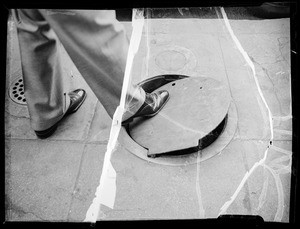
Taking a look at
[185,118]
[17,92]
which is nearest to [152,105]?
[185,118]

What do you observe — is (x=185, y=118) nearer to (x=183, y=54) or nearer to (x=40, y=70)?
(x=183, y=54)

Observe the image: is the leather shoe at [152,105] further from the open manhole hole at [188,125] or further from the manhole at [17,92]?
the manhole at [17,92]

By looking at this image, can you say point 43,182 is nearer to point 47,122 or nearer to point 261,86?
point 47,122

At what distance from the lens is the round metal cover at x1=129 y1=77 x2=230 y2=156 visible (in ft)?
6.70

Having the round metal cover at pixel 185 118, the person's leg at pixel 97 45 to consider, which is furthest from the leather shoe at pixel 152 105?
the person's leg at pixel 97 45

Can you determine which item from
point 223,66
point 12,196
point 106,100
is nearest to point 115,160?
point 106,100

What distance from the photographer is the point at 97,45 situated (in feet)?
5.24

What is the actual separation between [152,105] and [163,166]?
515mm

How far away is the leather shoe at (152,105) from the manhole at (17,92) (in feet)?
3.28

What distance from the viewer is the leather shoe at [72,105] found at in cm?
214

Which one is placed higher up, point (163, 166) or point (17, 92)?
point (17, 92)

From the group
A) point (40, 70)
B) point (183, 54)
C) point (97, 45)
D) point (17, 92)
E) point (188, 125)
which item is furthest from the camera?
point (183, 54)

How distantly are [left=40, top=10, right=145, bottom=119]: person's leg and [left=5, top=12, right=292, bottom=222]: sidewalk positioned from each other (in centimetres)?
32

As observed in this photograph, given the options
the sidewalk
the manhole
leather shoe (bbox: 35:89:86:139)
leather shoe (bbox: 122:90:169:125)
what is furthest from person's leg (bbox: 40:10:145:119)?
the manhole
